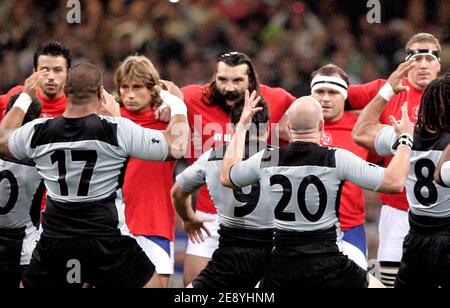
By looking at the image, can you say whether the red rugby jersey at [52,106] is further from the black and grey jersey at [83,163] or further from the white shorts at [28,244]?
the black and grey jersey at [83,163]

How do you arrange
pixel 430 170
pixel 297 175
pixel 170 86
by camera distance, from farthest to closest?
pixel 170 86 → pixel 430 170 → pixel 297 175

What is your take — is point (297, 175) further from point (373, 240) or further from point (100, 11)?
point (100, 11)

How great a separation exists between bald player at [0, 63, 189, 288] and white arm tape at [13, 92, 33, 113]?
19.3 inches

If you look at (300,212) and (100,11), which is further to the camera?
(100,11)

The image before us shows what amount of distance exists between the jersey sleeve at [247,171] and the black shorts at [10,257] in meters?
1.86

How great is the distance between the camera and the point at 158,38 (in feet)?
44.1

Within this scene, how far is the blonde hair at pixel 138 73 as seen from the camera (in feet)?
27.4

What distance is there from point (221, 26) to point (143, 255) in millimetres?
6973

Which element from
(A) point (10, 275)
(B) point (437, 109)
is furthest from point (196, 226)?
(B) point (437, 109)

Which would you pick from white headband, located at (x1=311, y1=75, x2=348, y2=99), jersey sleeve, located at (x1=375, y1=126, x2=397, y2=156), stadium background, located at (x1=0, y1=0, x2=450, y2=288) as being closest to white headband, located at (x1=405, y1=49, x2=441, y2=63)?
white headband, located at (x1=311, y1=75, x2=348, y2=99)

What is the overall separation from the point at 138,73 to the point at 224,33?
523 cm

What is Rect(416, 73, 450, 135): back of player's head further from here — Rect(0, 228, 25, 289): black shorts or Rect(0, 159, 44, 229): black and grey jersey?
Rect(0, 228, 25, 289): black shorts

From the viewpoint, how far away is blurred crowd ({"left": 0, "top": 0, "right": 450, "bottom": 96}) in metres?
12.9
